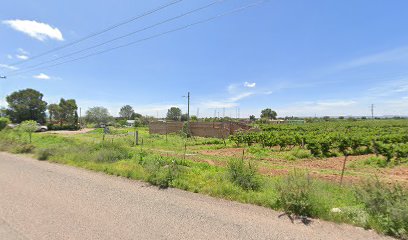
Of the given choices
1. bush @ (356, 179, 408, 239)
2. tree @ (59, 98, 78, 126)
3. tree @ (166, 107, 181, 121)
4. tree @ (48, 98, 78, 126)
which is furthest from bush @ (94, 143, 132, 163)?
tree @ (166, 107, 181, 121)

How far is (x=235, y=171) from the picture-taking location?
883 centimetres

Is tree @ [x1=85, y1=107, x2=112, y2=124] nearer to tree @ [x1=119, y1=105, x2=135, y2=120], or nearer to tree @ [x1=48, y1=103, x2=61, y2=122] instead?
tree @ [x1=48, y1=103, x2=61, y2=122]

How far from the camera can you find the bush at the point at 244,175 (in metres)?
8.29

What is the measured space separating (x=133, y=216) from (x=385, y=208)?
18.0 feet

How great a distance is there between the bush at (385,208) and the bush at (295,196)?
1.21m

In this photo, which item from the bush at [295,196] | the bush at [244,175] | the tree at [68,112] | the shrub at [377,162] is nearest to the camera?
the bush at [295,196]

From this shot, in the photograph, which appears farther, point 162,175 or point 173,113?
point 173,113

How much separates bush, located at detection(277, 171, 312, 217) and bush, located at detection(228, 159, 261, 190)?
1366 millimetres

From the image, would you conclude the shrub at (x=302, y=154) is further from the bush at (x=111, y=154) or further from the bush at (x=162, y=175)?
the bush at (x=162, y=175)

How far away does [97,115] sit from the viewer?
298 ft

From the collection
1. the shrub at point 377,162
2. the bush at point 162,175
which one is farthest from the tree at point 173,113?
the bush at point 162,175

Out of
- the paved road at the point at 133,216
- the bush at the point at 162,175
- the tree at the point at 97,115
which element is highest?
the tree at the point at 97,115

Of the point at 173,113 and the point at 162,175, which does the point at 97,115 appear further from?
the point at 162,175

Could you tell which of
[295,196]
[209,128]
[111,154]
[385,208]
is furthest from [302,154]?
[209,128]
